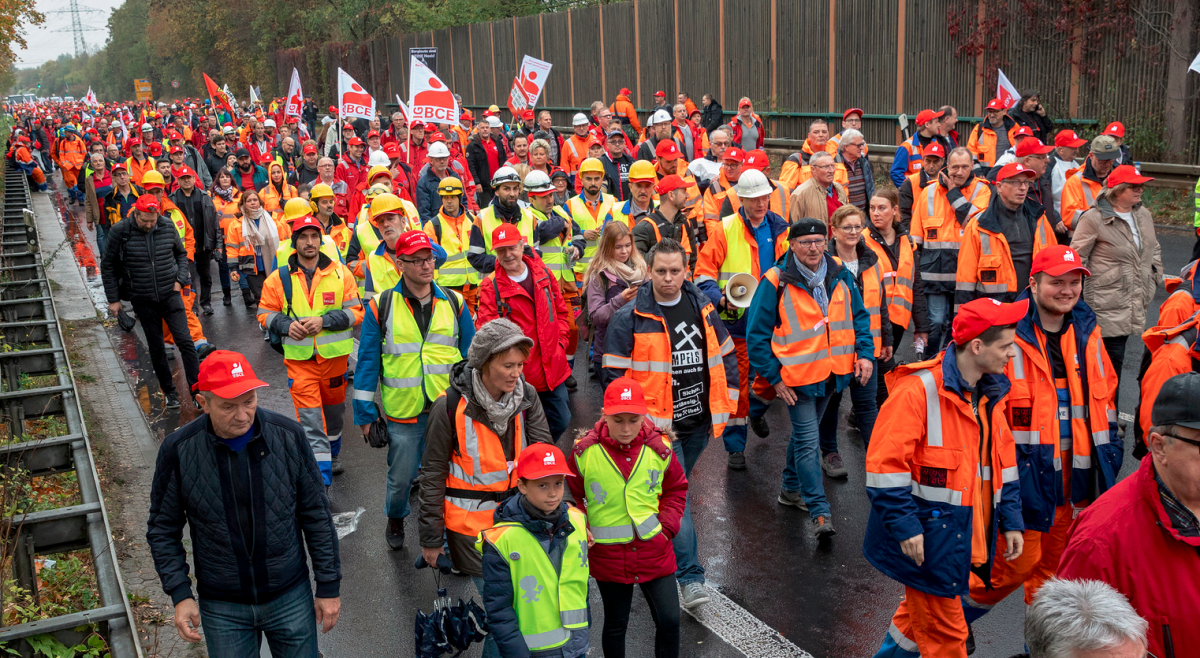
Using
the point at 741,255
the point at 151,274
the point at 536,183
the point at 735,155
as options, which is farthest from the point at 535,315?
the point at 151,274

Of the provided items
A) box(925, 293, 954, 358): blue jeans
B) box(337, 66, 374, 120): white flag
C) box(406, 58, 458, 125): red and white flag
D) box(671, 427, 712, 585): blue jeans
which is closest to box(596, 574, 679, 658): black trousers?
box(671, 427, 712, 585): blue jeans

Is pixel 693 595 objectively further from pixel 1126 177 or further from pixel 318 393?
pixel 1126 177

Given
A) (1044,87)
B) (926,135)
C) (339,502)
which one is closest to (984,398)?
(339,502)

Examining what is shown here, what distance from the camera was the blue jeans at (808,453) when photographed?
632cm

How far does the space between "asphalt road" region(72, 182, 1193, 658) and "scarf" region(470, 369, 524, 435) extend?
1466 mm

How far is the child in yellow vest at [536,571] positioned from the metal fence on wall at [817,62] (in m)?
14.4

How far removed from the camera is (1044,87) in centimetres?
1659

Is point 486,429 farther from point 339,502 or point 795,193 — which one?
point 795,193

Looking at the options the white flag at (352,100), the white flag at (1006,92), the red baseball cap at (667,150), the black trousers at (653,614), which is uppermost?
the white flag at (352,100)

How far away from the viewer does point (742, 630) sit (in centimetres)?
536

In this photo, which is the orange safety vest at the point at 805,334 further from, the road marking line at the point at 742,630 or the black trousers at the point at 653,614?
the black trousers at the point at 653,614

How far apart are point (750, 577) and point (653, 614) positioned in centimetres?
150

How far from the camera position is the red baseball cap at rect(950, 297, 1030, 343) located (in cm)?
405

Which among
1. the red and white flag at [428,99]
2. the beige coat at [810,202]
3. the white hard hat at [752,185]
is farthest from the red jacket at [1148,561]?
the red and white flag at [428,99]
